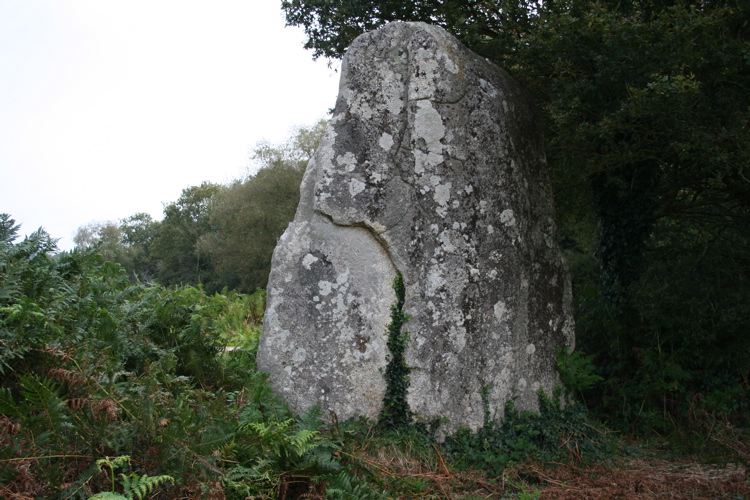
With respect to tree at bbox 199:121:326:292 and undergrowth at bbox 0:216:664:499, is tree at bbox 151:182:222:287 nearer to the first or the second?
tree at bbox 199:121:326:292

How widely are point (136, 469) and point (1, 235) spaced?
2658mm

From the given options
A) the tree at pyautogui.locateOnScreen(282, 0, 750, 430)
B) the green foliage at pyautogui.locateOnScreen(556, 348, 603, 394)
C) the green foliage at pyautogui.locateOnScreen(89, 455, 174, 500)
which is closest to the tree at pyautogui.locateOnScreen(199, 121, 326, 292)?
the tree at pyautogui.locateOnScreen(282, 0, 750, 430)

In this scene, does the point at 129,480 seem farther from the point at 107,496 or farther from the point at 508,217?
the point at 508,217

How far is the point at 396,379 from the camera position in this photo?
687 cm

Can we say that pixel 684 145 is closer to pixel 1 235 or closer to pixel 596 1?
pixel 596 1

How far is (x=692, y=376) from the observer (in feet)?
28.7

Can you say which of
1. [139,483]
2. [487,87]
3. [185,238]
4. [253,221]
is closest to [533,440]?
[487,87]

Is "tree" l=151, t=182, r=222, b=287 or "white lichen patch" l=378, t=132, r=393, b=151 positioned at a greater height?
"tree" l=151, t=182, r=222, b=287

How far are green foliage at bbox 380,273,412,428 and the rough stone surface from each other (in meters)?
0.08

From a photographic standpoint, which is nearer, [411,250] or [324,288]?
[324,288]

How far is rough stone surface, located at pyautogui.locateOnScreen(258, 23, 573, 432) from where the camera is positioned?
22.5ft

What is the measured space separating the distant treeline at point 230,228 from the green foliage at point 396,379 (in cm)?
2404

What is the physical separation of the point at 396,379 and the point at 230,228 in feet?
Answer: 98.9

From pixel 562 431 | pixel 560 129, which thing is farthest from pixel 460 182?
pixel 562 431
